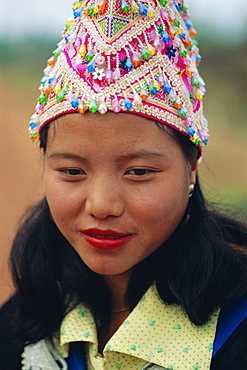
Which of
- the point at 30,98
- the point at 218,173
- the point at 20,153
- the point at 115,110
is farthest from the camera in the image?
the point at 30,98

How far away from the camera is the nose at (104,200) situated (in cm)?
154

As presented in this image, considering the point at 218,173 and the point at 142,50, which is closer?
the point at 142,50

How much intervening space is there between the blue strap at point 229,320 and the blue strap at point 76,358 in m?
0.48

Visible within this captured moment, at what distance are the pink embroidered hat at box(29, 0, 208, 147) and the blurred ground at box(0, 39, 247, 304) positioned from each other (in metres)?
2.13

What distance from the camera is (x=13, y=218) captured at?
487 cm

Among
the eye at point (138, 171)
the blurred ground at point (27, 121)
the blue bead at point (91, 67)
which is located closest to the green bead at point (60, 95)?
the blue bead at point (91, 67)

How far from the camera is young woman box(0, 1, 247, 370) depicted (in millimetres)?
1577

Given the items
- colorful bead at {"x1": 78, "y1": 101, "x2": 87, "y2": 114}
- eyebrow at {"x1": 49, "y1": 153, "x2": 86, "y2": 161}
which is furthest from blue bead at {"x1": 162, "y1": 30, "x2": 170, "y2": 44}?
eyebrow at {"x1": 49, "y1": 153, "x2": 86, "y2": 161}

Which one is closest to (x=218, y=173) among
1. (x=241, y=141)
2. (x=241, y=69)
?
(x=241, y=141)

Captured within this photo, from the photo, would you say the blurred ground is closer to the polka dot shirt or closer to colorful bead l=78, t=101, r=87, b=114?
the polka dot shirt

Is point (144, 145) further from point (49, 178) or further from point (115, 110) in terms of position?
point (49, 178)

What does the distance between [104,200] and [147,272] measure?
1.36 ft

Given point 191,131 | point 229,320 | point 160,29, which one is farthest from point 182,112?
point 229,320

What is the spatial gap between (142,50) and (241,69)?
3718 mm
